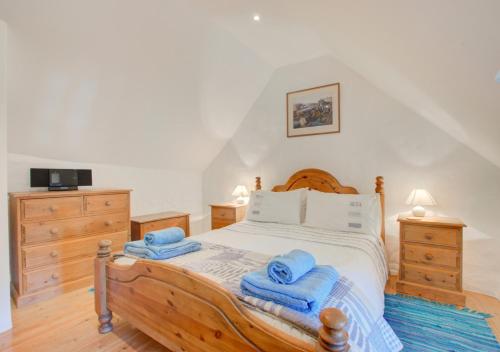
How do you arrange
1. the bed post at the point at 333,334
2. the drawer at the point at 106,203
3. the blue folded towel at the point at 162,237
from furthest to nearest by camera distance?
1. the drawer at the point at 106,203
2. the blue folded towel at the point at 162,237
3. the bed post at the point at 333,334

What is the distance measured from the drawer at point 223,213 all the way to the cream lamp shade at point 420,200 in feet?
6.70

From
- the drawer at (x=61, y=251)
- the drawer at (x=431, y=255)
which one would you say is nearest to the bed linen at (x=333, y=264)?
the drawer at (x=431, y=255)

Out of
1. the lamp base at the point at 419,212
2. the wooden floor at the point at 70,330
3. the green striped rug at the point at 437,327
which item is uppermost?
the lamp base at the point at 419,212

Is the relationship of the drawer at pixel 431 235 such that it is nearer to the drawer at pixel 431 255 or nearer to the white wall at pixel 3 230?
the drawer at pixel 431 255

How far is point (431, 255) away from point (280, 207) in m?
1.43

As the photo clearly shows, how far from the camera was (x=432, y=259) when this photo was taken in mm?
2223

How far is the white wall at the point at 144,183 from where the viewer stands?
248cm

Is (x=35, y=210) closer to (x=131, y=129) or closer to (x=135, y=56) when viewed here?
(x=131, y=129)

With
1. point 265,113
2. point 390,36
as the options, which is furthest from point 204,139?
point 390,36

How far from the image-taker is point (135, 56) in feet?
7.39

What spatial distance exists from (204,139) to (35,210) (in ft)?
6.93

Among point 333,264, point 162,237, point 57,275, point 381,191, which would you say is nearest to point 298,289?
point 333,264

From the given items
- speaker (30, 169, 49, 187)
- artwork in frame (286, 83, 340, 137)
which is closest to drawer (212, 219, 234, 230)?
artwork in frame (286, 83, 340, 137)

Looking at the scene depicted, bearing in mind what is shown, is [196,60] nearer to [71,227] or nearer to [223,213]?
[223,213]
